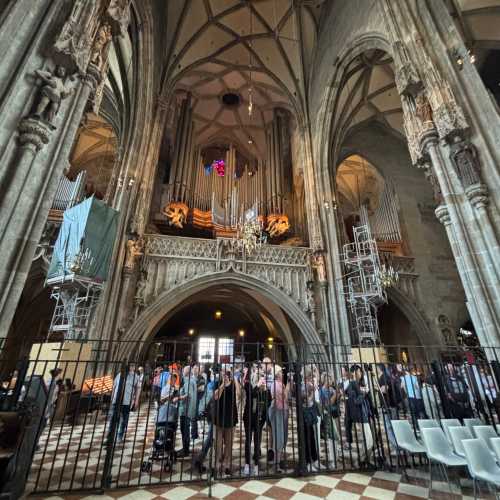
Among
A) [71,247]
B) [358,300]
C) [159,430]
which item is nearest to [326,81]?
[358,300]

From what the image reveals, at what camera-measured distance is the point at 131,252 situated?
29.8ft

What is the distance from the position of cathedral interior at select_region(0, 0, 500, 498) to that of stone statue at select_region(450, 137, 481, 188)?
0.03m

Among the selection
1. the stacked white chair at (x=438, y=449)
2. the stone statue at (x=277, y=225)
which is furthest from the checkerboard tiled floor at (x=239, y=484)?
the stone statue at (x=277, y=225)

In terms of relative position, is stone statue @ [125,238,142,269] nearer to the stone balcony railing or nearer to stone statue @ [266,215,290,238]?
the stone balcony railing

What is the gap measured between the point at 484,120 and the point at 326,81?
8.70 m

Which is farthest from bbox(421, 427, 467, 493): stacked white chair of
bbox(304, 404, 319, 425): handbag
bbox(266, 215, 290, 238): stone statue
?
bbox(266, 215, 290, 238): stone statue

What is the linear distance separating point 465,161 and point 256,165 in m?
14.2

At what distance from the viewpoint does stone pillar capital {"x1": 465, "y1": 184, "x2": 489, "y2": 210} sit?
200 inches

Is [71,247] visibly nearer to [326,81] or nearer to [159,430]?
[159,430]

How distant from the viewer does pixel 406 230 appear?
43.2 ft

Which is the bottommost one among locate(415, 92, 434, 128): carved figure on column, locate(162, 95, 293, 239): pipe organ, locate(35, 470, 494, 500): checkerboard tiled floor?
locate(35, 470, 494, 500): checkerboard tiled floor

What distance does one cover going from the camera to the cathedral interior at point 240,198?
13.0 ft

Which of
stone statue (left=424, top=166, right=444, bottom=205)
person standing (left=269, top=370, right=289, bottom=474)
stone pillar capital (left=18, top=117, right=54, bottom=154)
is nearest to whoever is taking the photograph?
stone pillar capital (left=18, top=117, right=54, bottom=154)

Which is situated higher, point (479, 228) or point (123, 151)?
point (123, 151)
